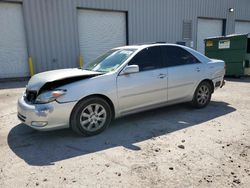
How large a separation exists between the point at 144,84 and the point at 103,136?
1272 mm

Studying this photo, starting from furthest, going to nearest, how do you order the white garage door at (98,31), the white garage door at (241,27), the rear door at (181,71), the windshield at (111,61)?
the white garage door at (241,27)
the white garage door at (98,31)
the rear door at (181,71)
the windshield at (111,61)

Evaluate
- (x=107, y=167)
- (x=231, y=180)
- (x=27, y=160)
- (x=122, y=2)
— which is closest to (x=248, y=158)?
(x=231, y=180)

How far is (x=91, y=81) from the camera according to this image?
3900mm

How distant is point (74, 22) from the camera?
11.7 metres

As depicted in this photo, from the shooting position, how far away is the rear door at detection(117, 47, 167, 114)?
4219 millimetres

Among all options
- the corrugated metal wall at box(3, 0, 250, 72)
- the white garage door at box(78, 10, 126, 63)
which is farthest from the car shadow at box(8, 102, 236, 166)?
the white garage door at box(78, 10, 126, 63)

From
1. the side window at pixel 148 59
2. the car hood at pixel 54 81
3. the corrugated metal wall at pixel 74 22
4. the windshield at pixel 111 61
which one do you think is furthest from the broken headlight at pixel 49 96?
the corrugated metal wall at pixel 74 22

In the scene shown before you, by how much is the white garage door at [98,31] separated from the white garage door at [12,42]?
→ 9.58 ft

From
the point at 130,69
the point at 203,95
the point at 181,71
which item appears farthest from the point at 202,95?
the point at 130,69

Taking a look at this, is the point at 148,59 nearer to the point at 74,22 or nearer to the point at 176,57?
the point at 176,57

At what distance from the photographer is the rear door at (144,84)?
4219 millimetres

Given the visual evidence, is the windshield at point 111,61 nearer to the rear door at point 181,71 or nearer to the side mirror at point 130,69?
the side mirror at point 130,69

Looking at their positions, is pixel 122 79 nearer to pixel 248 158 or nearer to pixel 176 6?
pixel 248 158

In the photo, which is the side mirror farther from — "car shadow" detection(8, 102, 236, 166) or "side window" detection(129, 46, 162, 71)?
"car shadow" detection(8, 102, 236, 166)
